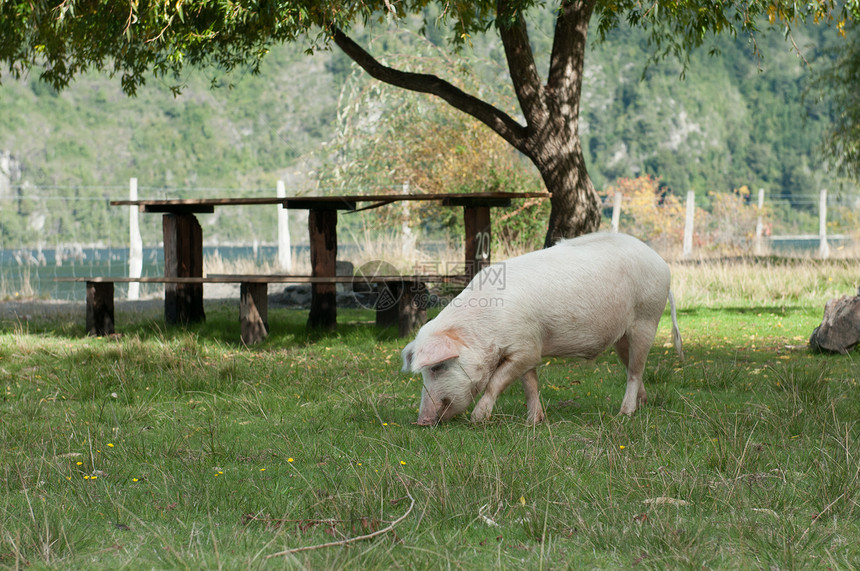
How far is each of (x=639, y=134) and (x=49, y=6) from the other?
330 ft

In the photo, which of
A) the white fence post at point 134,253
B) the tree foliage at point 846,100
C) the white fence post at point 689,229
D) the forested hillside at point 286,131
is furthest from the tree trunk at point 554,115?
the forested hillside at point 286,131

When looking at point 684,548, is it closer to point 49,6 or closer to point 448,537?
point 448,537

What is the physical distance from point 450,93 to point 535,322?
18.7 feet

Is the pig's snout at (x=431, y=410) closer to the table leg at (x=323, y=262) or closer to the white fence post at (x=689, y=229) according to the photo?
the table leg at (x=323, y=262)

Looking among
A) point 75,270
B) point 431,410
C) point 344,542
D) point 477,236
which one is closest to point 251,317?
point 477,236

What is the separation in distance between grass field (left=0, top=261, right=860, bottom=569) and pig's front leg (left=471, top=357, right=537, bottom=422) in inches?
5.4

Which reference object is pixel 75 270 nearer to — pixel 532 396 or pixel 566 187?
pixel 566 187

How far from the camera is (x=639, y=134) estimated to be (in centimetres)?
10406

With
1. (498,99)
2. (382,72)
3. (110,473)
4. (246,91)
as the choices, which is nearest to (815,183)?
(246,91)

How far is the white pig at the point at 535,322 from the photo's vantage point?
5.07 m

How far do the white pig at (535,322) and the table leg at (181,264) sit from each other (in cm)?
595

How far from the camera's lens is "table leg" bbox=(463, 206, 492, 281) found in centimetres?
918

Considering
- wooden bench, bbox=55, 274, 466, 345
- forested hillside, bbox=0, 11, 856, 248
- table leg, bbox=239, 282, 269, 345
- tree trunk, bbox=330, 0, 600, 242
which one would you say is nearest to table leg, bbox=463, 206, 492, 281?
wooden bench, bbox=55, 274, 466, 345

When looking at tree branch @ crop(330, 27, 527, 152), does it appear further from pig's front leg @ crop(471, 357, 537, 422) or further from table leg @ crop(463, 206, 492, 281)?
pig's front leg @ crop(471, 357, 537, 422)
